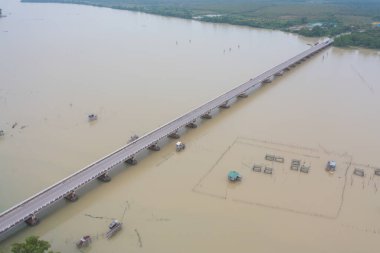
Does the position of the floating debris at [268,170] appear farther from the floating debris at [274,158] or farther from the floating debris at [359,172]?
the floating debris at [359,172]

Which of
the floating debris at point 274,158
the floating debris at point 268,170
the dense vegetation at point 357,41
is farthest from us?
the dense vegetation at point 357,41

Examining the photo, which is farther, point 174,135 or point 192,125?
point 192,125

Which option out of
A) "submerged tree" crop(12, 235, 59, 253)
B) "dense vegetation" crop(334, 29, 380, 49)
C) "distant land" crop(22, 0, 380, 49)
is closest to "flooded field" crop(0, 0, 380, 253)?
"submerged tree" crop(12, 235, 59, 253)

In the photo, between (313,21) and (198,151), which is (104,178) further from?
(313,21)

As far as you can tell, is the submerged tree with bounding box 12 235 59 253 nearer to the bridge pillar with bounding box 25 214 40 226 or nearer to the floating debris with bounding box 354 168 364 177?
the bridge pillar with bounding box 25 214 40 226

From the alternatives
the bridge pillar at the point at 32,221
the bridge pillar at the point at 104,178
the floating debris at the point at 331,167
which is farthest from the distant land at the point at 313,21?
the bridge pillar at the point at 32,221

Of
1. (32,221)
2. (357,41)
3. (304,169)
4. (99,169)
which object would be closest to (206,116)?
(304,169)

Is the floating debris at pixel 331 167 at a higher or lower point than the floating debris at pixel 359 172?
higher
